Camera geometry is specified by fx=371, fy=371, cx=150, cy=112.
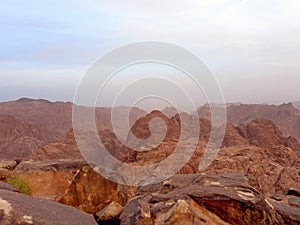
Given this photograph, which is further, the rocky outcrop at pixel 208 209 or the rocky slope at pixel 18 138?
the rocky slope at pixel 18 138

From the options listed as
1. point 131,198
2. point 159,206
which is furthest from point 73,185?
point 131,198

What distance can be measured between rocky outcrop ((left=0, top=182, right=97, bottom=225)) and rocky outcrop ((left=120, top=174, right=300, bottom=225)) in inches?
85.8

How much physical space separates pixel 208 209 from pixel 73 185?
18.6 ft

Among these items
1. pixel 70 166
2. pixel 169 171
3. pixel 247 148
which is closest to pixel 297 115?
pixel 247 148

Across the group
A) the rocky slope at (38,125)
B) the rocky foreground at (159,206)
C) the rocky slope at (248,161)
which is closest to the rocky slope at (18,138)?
the rocky slope at (38,125)

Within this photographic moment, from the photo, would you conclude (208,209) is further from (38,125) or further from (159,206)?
(38,125)

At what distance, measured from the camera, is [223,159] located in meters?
40.9

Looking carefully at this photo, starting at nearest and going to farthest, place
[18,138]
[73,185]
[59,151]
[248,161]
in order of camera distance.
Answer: [73,185]
[248,161]
[59,151]
[18,138]

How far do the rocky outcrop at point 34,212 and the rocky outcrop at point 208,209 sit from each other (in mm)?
2179

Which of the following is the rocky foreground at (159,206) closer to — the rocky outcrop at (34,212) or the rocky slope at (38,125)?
the rocky outcrop at (34,212)

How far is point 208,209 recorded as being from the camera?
35.9ft

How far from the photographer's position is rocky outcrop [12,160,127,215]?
46.0 feet

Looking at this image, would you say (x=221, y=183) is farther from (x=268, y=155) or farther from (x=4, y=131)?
(x=4, y=131)

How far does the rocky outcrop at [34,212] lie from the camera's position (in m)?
7.04
